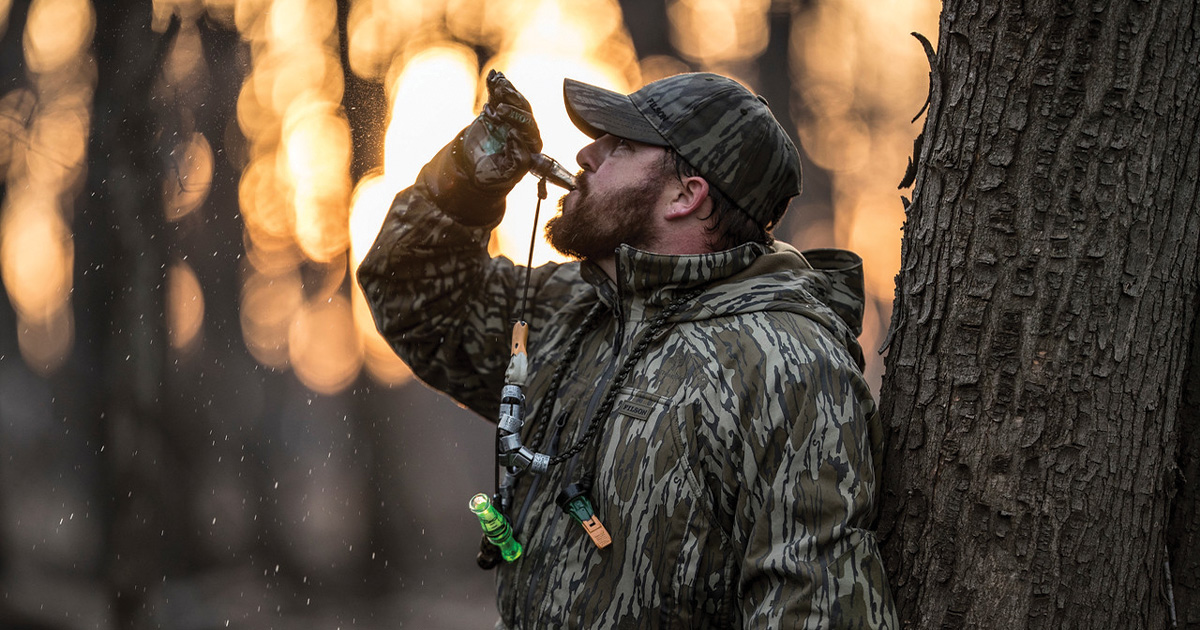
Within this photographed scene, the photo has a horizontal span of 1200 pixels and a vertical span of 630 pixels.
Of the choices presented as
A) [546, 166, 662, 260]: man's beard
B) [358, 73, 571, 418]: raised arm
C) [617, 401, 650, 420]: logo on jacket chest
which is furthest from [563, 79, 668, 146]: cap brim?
[617, 401, 650, 420]: logo on jacket chest

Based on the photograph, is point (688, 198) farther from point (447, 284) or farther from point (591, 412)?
point (447, 284)

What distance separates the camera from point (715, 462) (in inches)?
83.4

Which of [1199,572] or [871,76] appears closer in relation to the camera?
[1199,572]

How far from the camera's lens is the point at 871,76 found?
1587cm

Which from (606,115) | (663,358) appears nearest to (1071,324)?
(663,358)

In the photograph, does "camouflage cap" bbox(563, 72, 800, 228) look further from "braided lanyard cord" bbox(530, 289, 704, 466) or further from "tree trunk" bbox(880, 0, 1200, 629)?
"tree trunk" bbox(880, 0, 1200, 629)

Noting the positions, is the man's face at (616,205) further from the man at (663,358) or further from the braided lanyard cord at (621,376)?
the braided lanyard cord at (621,376)

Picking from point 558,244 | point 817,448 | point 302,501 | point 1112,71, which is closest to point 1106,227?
point 1112,71

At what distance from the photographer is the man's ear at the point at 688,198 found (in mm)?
2594

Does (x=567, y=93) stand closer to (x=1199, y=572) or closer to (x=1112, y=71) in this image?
(x=1112, y=71)

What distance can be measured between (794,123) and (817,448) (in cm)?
1440

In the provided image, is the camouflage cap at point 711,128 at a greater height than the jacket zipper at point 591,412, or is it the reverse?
the camouflage cap at point 711,128

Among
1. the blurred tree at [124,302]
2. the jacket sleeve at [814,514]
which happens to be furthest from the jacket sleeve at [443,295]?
the blurred tree at [124,302]

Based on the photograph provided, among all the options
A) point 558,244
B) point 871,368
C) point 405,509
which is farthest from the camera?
point 871,368
